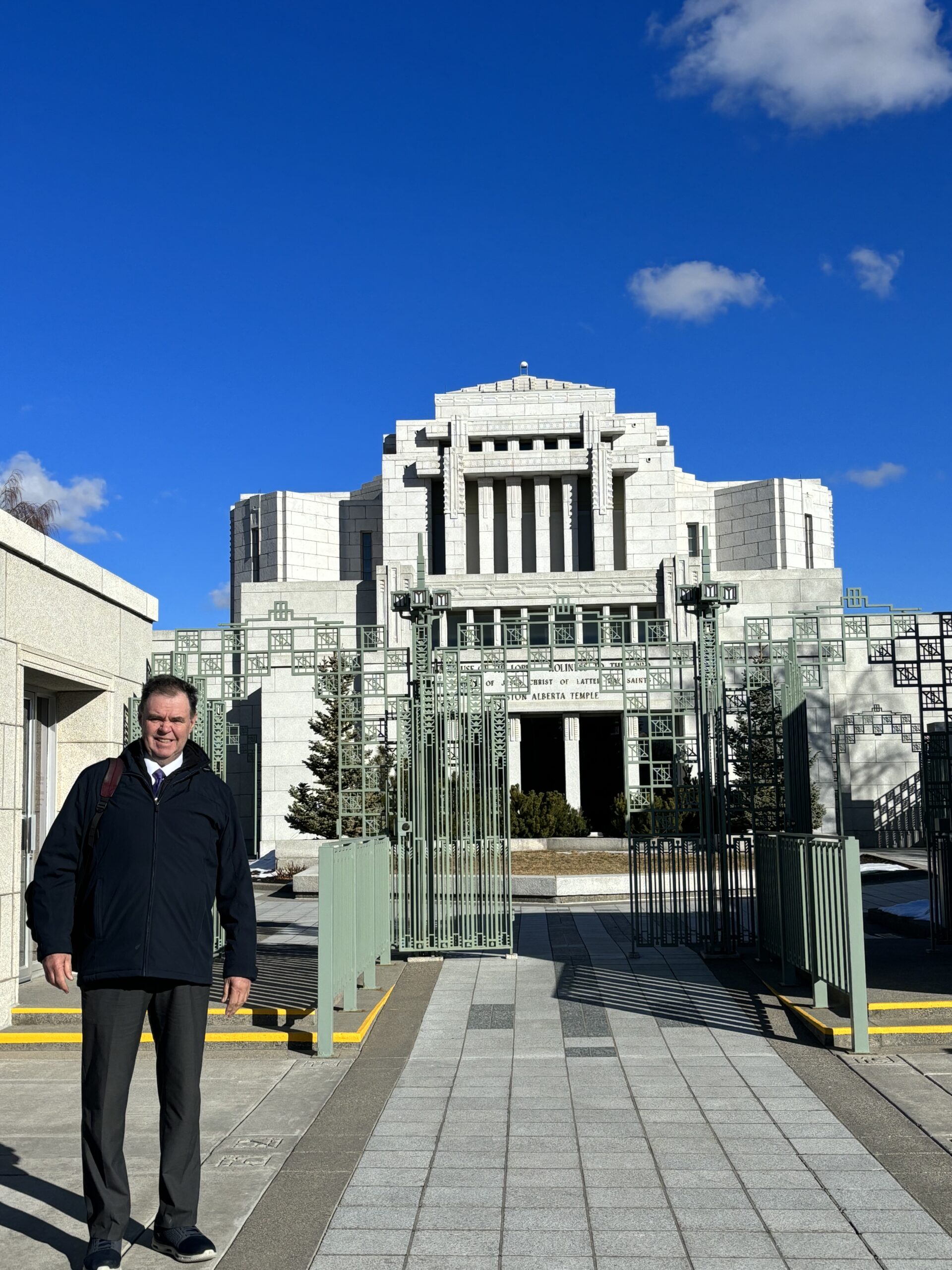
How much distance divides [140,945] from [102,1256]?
1.10 m

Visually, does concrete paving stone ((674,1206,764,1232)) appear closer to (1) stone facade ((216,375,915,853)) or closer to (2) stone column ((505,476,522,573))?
(1) stone facade ((216,375,915,853))

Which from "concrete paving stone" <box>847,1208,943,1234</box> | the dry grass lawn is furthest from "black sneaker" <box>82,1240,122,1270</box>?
the dry grass lawn

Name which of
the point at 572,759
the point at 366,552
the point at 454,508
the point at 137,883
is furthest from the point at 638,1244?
the point at 366,552

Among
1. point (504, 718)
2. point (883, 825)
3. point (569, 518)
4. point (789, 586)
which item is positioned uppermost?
point (569, 518)

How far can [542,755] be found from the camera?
1730 inches

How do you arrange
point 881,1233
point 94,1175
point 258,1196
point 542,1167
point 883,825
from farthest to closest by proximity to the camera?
point 883,825 < point 542,1167 < point 258,1196 < point 881,1233 < point 94,1175

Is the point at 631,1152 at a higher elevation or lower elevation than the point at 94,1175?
lower

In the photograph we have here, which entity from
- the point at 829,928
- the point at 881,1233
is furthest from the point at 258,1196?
the point at 829,928

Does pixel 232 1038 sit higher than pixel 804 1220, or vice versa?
pixel 804 1220

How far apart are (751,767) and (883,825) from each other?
29.6 metres

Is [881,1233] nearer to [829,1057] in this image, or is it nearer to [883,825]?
[829,1057]

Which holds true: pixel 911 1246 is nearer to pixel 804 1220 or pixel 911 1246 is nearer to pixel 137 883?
pixel 804 1220

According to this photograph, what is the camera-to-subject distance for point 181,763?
15.8 ft

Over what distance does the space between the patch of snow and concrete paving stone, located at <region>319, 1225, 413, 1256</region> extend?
10.2 metres
